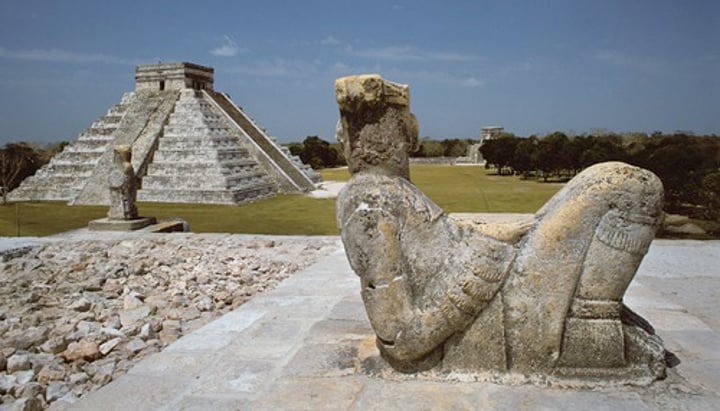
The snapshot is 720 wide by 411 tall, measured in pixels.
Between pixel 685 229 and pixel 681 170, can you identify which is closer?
pixel 685 229

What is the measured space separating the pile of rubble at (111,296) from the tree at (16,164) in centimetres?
1708

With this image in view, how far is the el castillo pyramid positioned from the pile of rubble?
37.3 feet

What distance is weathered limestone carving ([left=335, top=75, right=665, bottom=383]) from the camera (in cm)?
336

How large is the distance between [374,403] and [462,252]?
41.6 inches

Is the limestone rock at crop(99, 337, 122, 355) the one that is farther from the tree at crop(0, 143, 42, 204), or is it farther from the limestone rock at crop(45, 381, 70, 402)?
the tree at crop(0, 143, 42, 204)

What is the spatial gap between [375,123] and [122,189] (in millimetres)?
11233

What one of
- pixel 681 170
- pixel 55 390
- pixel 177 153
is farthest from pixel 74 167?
pixel 681 170

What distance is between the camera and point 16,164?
26156 millimetres

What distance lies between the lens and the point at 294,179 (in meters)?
26.1

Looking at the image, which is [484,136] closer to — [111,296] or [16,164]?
[16,164]

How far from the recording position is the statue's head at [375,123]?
11.5ft

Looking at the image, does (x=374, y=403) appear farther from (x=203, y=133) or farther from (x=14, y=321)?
(x=203, y=133)

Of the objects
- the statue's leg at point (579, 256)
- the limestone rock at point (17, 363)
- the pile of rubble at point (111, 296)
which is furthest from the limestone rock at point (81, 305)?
the statue's leg at point (579, 256)

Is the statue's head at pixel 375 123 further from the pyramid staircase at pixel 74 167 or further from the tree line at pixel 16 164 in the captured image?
the tree line at pixel 16 164
